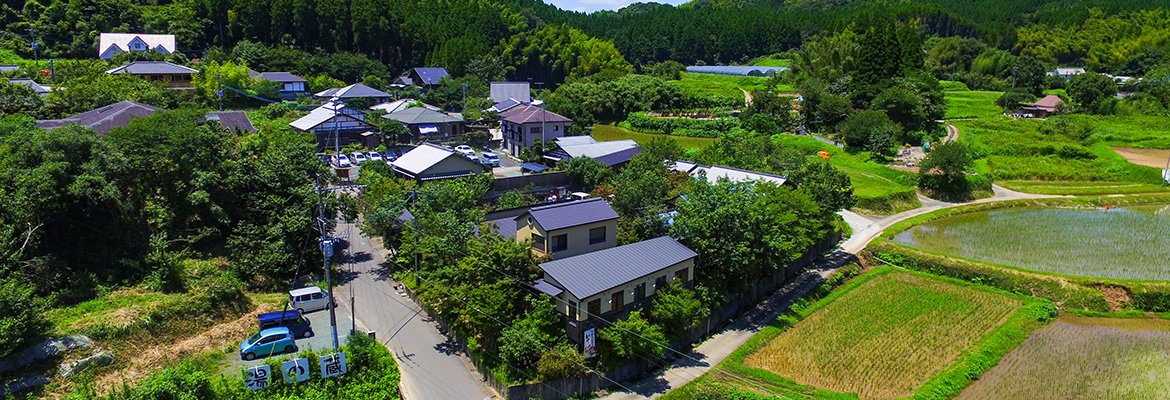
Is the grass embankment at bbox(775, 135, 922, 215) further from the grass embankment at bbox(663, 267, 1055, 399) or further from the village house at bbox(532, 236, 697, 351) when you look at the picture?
the village house at bbox(532, 236, 697, 351)

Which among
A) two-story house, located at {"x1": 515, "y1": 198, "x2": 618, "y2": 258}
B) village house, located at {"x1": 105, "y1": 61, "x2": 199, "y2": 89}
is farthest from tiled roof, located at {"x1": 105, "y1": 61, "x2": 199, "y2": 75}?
two-story house, located at {"x1": 515, "y1": 198, "x2": 618, "y2": 258}

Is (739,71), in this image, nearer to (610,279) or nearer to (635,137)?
(635,137)

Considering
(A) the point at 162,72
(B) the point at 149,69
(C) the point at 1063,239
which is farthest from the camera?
(A) the point at 162,72

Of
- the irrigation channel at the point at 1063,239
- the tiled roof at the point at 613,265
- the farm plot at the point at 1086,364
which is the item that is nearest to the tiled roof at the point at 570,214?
the tiled roof at the point at 613,265

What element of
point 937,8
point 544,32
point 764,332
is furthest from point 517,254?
point 937,8

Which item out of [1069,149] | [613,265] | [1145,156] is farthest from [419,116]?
[1145,156]

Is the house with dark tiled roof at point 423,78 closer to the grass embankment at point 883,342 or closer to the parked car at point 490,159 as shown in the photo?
the parked car at point 490,159

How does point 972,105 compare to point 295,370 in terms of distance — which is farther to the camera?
point 972,105

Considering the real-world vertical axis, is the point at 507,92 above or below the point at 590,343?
above
